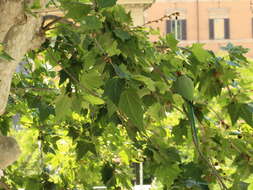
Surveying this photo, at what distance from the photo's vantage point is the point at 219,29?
27.8 metres

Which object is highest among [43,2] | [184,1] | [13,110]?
[184,1]

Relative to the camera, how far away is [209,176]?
1.89m

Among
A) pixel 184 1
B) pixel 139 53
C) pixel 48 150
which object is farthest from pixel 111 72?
pixel 184 1

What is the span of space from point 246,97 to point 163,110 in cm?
23

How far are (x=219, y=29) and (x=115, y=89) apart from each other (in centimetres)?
2695

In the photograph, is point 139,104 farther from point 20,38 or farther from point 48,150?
point 48,150

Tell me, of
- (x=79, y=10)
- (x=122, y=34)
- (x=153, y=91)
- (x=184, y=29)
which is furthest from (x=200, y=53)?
(x=184, y=29)

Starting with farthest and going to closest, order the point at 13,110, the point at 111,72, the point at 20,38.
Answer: the point at 13,110 < the point at 20,38 < the point at 111,72

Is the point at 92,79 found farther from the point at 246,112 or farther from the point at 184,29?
the point at 184,29

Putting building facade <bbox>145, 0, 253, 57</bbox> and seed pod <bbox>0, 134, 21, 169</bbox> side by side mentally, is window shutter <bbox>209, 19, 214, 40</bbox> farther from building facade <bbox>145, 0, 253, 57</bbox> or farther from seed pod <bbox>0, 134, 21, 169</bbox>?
seed pod <bbox>0, 134, 21, 169</bbox>

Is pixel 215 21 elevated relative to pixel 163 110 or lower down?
elevated

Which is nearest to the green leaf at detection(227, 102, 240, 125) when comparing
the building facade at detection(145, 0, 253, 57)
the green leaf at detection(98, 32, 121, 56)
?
the green leaf at detection(98, 32, 121, 56)

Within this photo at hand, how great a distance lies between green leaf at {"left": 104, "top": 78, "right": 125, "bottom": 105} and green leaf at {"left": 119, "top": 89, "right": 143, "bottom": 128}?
0.4 inches

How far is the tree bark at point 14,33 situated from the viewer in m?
1.70
